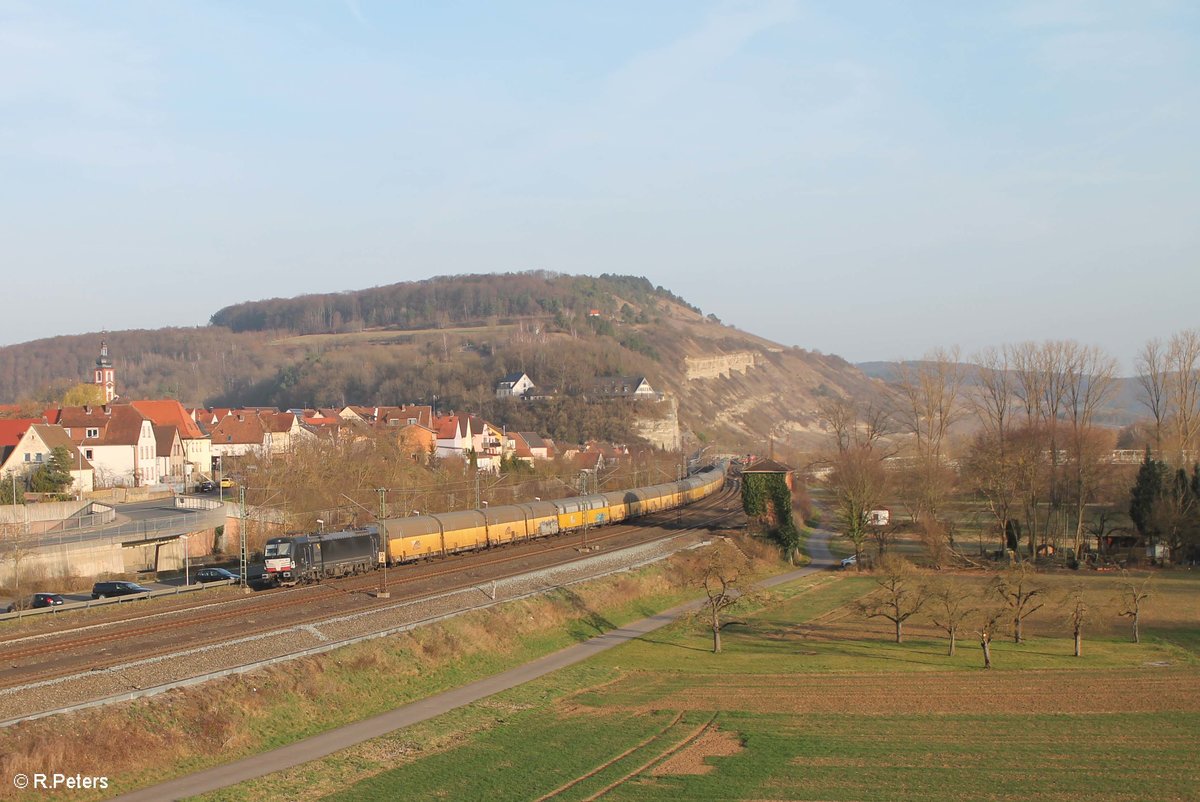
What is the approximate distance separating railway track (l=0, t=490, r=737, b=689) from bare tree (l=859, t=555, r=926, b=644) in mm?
16893

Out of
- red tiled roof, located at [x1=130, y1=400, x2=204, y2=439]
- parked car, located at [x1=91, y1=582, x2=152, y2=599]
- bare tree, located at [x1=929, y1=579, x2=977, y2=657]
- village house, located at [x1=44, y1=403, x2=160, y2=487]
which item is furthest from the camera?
red tiled roof, located at [x1=130, y1=400, x2=204, y2=439]

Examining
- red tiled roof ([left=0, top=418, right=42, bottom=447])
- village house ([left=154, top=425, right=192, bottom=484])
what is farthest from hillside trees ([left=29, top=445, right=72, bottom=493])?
village house ([left=154, top=425, right=192, bottom=484])

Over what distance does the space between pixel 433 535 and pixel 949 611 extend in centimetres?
2811

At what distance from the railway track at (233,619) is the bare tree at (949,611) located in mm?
19882

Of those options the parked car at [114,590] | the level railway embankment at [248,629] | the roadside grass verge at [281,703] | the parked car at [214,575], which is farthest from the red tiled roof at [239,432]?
the roadside grass verge at [281,703]

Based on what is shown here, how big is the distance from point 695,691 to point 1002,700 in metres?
9.45

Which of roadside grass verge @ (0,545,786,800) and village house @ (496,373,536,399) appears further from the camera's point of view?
village house @ (496,373,536,399)

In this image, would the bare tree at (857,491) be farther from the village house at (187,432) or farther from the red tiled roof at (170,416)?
the red tiled roof at (170,416)

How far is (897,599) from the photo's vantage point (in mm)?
41719

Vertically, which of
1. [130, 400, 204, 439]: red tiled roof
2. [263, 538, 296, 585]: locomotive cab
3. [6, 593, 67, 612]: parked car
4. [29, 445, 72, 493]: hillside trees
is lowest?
[6, 593, 67, 612]: parked car

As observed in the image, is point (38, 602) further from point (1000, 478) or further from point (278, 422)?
point (278, 422)

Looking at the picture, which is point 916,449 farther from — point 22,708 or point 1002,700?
point 22,708

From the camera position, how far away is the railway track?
2936 cm

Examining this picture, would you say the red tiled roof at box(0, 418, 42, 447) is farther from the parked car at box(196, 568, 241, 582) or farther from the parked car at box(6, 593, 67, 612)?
the parked car at box(6, 593, 67, 612)
